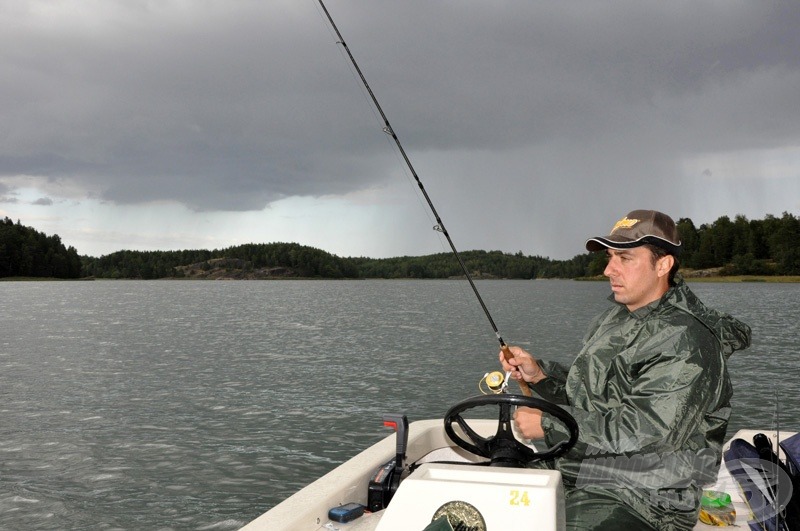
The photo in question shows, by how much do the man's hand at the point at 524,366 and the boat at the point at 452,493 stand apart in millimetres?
376

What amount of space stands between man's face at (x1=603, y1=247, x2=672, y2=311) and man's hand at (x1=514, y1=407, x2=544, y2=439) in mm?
659

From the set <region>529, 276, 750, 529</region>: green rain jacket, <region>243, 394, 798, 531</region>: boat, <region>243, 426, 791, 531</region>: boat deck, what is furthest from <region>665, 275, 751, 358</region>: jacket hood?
<region>243, 426, 791, 531</region>: boat deck

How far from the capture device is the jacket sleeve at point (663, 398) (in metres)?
2.67

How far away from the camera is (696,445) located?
2762 mm

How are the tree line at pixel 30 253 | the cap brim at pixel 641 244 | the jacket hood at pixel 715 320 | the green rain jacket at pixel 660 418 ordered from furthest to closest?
the tree line at pixel 30 253
the cap brim at pixel 641 244
the jacket hood at pixel 715 320
the green rain jacket at pixel 660 418

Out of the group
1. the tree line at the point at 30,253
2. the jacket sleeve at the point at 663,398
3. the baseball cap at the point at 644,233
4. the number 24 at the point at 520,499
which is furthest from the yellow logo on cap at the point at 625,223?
the tree line at the point at 30,253

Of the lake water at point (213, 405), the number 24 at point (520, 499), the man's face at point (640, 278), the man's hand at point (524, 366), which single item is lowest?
the lake water at point (213, 405)

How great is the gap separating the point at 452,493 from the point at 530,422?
53 centimetres

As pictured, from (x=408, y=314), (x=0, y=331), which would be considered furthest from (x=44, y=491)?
(x=408, y=314)

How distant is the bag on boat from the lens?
335 centimetres

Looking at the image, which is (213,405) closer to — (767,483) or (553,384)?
(553,384)

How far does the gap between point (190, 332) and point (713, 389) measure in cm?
3161

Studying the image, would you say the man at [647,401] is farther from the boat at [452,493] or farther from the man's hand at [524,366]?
the man's hand at [524,366]

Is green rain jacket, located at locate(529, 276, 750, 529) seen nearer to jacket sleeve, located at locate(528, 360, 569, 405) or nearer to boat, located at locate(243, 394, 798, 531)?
boat, located at locate(243, 394, 798, 531)
